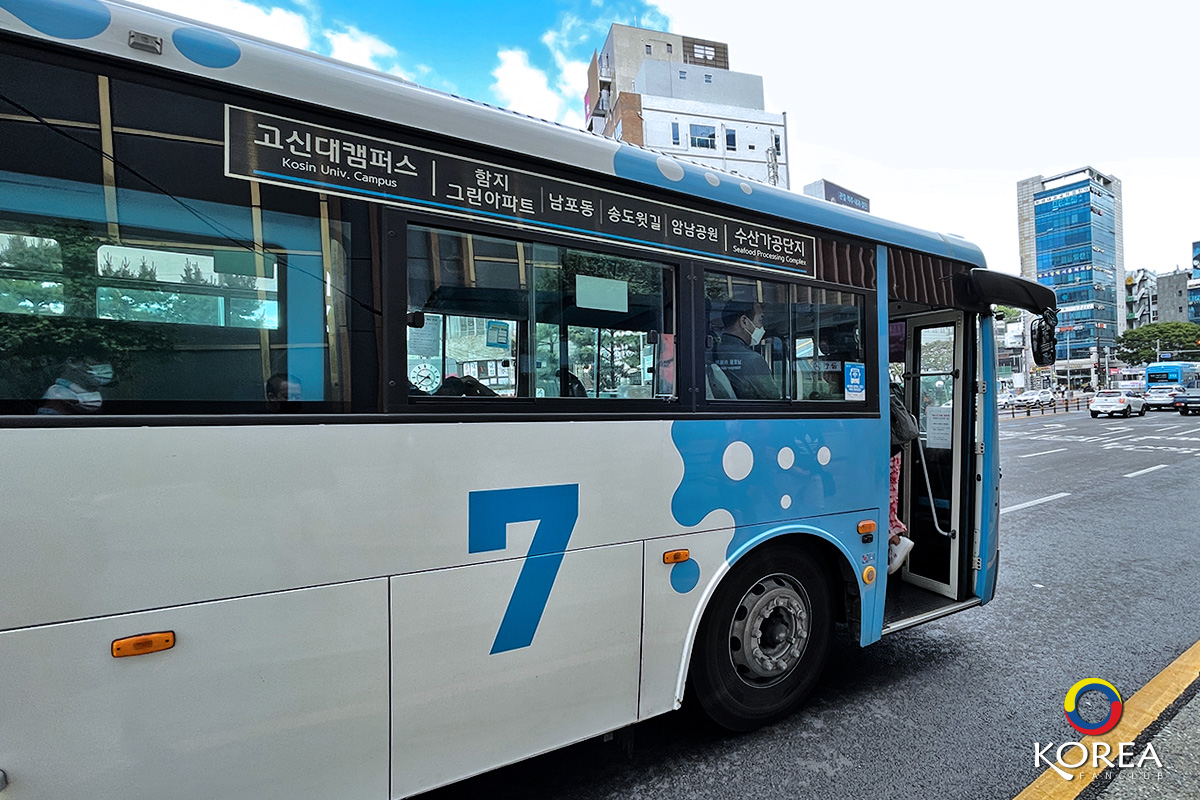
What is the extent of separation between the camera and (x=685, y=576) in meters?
2.91

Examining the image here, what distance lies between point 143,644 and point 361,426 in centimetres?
85

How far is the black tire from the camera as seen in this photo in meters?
3.10

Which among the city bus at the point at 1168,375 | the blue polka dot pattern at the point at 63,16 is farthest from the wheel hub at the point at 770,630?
the city bus at the point at 1168,375

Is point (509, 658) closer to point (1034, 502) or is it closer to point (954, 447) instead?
point (954, 447)

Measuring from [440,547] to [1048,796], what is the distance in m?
2.77

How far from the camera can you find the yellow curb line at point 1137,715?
107 inches

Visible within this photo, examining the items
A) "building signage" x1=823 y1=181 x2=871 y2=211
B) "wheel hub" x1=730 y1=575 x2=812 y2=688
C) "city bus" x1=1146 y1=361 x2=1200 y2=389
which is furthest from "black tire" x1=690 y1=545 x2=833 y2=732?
"city bus" x1=1146 y1=361 x2=1200 y2=389

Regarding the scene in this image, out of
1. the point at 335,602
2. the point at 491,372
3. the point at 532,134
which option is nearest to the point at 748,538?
the point at 491,372

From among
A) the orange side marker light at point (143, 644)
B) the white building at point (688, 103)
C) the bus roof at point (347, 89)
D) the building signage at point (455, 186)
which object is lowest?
the orange side marker light at point (143, 644)

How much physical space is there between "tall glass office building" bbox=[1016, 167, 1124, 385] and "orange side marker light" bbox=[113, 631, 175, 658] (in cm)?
10341

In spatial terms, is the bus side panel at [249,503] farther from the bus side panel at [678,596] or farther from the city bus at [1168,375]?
the city bus at [1168,375]

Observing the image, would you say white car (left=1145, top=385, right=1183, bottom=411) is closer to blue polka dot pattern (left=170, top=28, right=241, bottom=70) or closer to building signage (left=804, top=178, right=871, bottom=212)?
building signage (left=804, top=178, right=871, bottom=212)

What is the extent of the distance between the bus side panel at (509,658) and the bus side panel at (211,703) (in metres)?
0.11

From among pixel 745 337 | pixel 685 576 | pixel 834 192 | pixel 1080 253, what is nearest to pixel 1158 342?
pixel 1080 253
